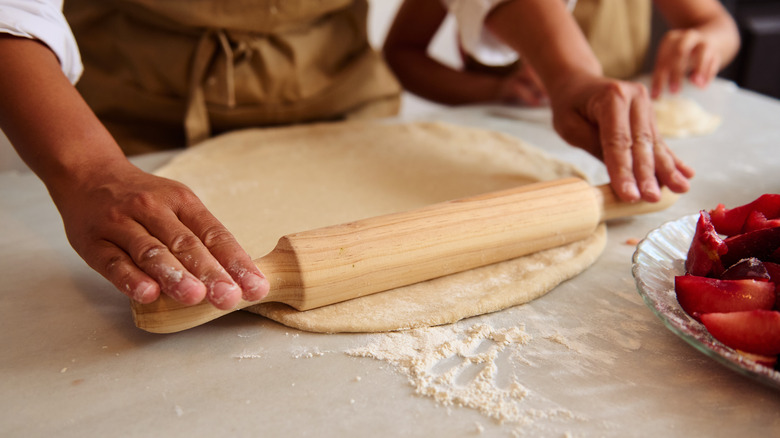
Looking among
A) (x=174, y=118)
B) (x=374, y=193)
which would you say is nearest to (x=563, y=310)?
(x=374, y=193)

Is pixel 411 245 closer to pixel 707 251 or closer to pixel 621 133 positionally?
pixel 707 251

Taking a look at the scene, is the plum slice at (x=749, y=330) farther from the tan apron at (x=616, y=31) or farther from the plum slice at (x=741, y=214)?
the tan apron at (x=616, y=31)

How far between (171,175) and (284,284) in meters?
0.60

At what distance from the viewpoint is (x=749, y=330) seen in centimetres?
72

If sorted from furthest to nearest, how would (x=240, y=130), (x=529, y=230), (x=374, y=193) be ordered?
(x=240, y=130) → (x=374, y=193) → (x=529, y=230)

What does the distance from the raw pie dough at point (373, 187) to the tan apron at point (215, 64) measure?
118mm

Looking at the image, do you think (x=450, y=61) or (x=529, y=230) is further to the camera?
(x=450, y=61)

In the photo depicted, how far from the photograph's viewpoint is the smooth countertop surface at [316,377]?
0.72 metres

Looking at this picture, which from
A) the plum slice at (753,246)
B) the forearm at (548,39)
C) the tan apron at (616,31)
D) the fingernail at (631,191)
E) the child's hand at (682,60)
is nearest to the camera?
the plum slice at (753,246)

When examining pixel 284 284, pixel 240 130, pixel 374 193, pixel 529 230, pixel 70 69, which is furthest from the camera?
pixel 240 130

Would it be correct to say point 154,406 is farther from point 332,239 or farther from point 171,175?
point 171,175

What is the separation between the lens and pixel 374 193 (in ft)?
4.27


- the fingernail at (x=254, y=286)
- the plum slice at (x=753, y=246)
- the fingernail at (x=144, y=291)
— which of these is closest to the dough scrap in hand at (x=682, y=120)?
the plum slice at (x=753, y=246)

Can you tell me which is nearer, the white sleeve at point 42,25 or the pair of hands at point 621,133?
the white sleeve at point 42,25
